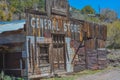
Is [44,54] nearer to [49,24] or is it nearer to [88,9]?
[49,24]

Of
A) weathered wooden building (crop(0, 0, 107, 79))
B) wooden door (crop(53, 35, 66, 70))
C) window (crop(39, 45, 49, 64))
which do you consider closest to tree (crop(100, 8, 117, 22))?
weathered wooden building (crop(0, 0, 107, 79))

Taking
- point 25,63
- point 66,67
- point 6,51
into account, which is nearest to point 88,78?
point 66,67

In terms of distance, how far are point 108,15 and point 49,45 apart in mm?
50561

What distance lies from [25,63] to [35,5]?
25366 millimetres

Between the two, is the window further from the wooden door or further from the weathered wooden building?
the wooden door

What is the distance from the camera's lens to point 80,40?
21719mm

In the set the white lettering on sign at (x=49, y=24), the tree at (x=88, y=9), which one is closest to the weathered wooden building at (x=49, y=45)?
the white lettering on sign at (x=49, y=24)

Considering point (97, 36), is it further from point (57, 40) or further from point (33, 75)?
point (33, 75)

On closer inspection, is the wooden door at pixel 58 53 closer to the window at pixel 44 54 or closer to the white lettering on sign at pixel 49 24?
the white lettering on sign at pixel 49 24

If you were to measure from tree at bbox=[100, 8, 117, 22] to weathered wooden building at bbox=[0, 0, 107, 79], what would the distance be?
4340 centimetres

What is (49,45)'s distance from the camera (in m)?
18.6

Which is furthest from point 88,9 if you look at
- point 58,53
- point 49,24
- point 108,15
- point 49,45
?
point 49,45

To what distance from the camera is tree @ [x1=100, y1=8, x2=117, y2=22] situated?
65881 millimetres

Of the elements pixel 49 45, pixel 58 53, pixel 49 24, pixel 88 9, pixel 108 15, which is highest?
pixel 88 9
